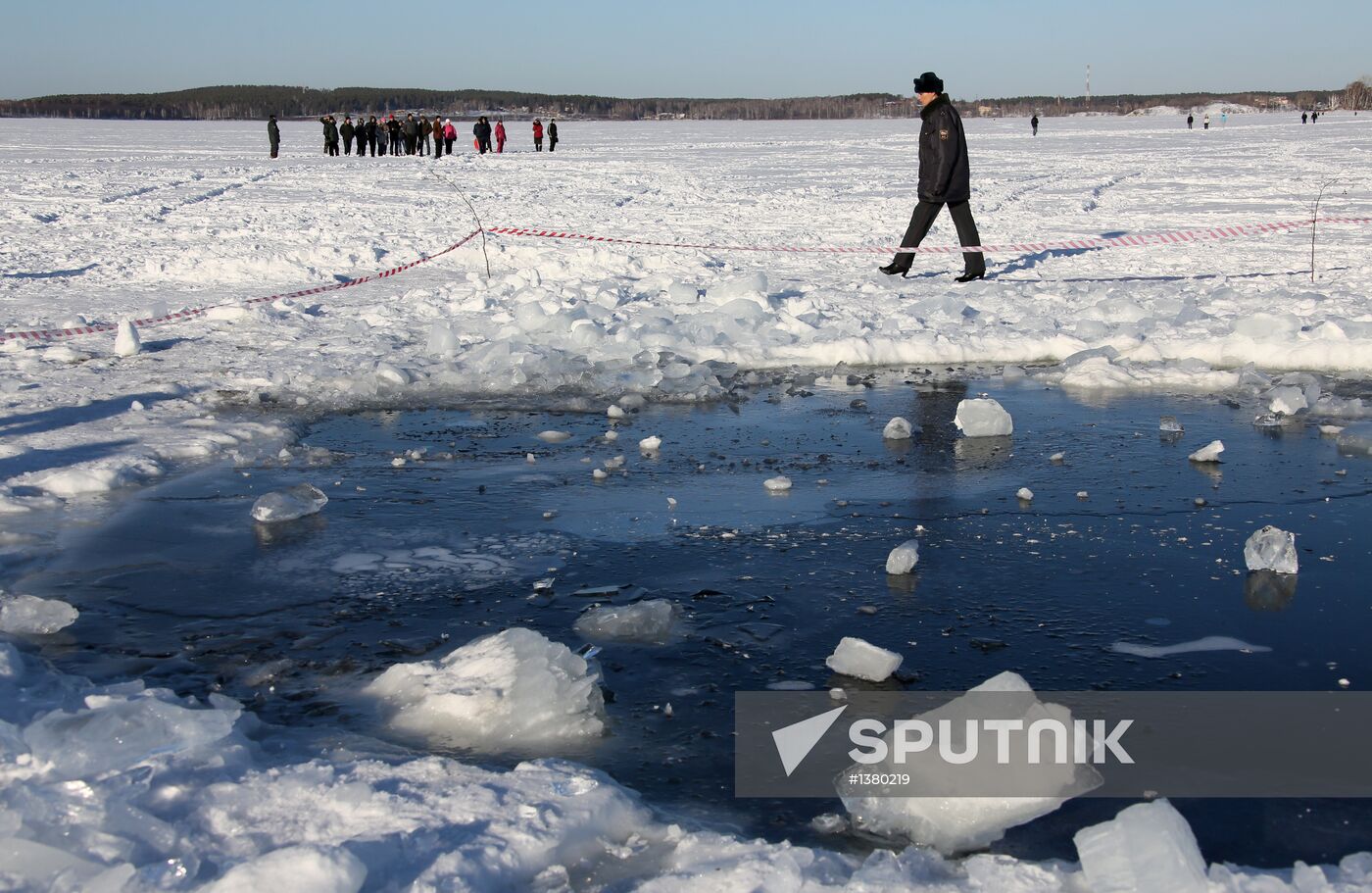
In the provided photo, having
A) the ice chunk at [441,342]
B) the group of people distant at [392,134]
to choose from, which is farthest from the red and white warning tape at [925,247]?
the group of people distant at [392,134]

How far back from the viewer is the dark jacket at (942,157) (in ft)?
36.8

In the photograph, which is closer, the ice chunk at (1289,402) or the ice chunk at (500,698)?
the ice chunk at (500,698)

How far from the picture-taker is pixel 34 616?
418 cm

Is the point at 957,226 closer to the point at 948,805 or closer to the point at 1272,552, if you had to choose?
the point at 1272,552

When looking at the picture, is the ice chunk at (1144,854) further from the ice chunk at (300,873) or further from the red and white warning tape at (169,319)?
the red and white warning tape at (169,319)

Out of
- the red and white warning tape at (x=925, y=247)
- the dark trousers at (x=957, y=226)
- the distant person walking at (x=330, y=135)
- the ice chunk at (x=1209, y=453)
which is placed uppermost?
the distant person walking at (x=330, y=135)

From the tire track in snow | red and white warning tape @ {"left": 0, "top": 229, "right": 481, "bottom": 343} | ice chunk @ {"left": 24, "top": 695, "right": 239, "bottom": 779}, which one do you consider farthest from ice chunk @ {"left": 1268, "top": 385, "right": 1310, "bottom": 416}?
the tire track in snow

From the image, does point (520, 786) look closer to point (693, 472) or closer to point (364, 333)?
point (693, 472)

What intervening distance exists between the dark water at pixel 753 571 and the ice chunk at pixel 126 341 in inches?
119

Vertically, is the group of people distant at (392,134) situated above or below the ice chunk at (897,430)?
above

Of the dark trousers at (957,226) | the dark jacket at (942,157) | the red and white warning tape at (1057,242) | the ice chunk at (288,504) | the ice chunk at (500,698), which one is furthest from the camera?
the red and white warning tape at (1057,242)

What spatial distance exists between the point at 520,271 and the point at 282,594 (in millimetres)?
8212

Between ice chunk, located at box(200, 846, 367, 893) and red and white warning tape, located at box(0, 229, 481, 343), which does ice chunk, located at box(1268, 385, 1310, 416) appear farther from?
red and white warning tape, located at box(0, 229, 481, 343)

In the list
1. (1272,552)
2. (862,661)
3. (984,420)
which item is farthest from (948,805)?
(984,420)
